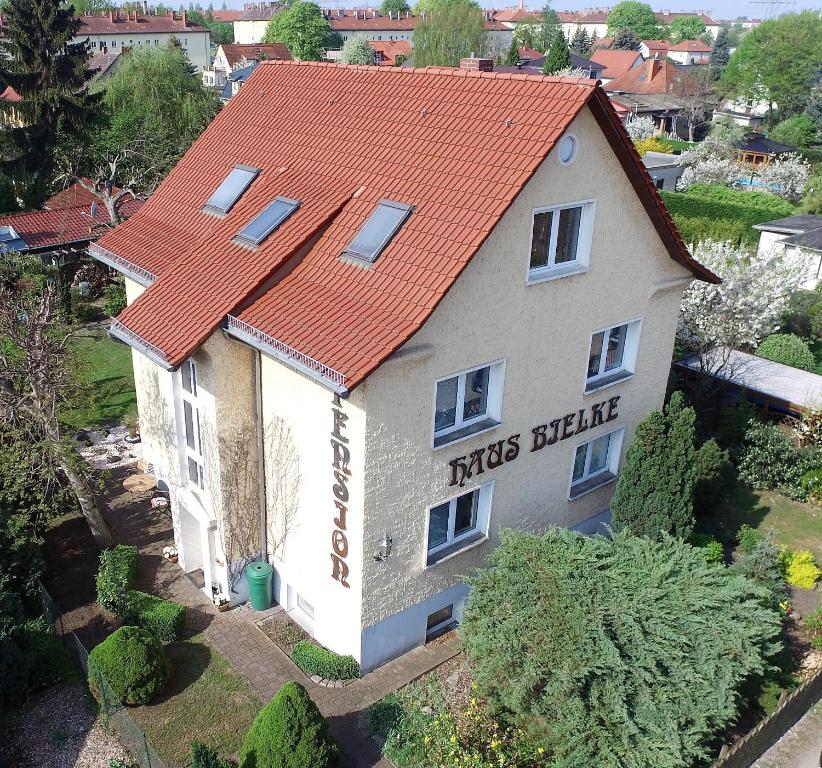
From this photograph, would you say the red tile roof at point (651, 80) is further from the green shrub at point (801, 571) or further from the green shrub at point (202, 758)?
the green shrub at point (202, 758)

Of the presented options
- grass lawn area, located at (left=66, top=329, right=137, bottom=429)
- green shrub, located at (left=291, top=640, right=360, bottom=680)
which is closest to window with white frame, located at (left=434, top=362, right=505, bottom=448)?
green shrub, located at (left=291, top=640, right=360, bottom=680)

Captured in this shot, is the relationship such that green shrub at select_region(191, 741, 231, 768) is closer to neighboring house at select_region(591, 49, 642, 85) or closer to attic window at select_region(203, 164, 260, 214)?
attic window at select_region(203, 164, 260, 214)

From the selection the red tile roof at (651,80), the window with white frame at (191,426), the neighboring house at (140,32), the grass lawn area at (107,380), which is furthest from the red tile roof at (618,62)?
the window with white frame at (191,426)

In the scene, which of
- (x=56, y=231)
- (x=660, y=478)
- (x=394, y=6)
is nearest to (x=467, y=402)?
(x=660, y=478)

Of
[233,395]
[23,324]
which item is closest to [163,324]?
[233,395]

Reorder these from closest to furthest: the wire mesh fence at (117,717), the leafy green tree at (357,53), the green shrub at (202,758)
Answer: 1. the green shrub at (202,758)
2. the wire mesh fence at (117,717)
3. the leafy green tree at (357,53)
